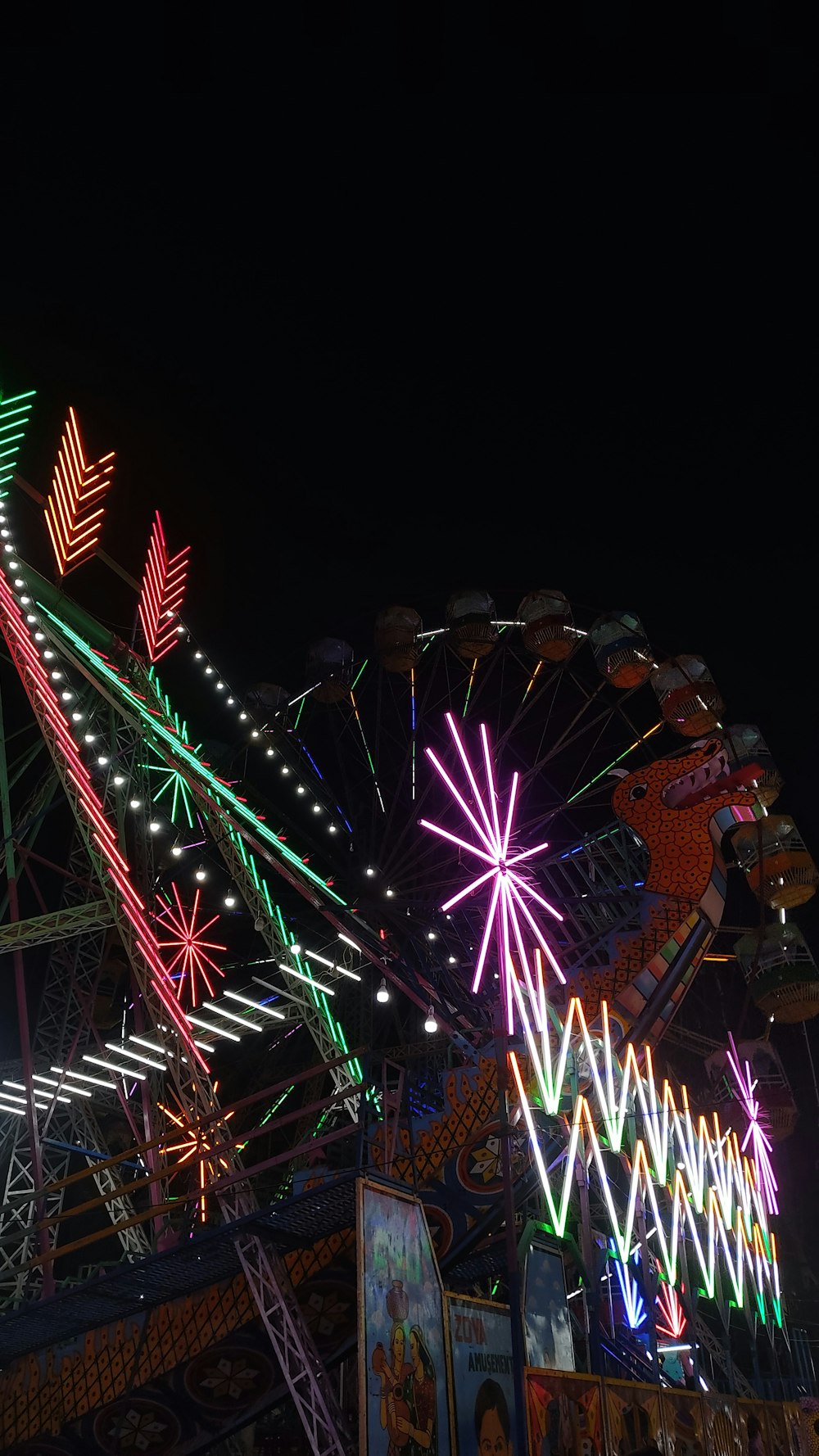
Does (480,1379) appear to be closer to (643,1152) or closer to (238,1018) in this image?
(643,1152)

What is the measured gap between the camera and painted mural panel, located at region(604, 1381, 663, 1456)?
1014 cm

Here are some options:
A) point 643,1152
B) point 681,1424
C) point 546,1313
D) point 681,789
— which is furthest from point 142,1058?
point 681,789

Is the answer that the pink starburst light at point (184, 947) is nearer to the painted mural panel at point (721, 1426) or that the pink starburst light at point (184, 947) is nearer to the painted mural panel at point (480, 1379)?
the painted mural panel at point (721, 1426)

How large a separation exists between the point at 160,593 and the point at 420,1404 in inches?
567

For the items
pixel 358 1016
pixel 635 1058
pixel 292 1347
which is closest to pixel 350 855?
pixel 358 1016

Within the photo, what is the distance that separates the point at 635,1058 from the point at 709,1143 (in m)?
5.17

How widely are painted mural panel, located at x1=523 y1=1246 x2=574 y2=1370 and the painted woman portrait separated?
2.10 m

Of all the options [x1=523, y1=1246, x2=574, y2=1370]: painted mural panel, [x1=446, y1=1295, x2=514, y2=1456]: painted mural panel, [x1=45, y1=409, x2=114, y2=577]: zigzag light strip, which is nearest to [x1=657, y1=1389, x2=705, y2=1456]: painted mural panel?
[x1=523, y1=1246, x2=574, y2=1370]: painted mural panel

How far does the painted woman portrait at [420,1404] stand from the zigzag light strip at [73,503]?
12.7m

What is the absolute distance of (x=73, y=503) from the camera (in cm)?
1684

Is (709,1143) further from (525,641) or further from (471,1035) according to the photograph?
(525,641)

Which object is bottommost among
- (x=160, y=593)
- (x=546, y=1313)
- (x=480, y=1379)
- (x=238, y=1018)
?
(x=546, y=1313)

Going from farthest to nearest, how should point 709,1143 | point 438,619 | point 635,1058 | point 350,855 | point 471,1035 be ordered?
point 438,619, point 350,855, point 709,1143, point 471,1035, point 635,1058

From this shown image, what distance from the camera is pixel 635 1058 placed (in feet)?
56.5
